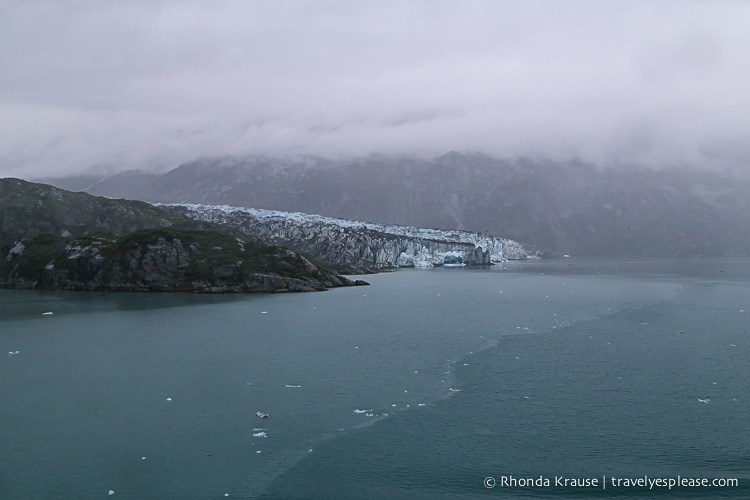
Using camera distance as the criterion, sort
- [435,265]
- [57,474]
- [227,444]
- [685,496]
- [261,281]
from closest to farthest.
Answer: [685,496], [57,474], [227,444], [261,281], [435,265]

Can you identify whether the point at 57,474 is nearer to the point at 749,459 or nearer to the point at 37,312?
the point at 749,459

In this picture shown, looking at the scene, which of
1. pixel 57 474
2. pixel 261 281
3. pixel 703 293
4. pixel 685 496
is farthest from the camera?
pixel 261 281

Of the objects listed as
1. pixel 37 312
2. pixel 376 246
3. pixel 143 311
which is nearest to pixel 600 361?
pixel 143 311

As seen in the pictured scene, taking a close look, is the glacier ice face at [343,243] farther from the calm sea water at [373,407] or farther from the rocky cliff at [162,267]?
the calm sea water at [373,407]

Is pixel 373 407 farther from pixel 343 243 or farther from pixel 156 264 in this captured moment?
pixel 343 243

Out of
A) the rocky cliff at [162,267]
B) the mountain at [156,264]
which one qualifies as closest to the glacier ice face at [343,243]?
the mountain at [156,264]

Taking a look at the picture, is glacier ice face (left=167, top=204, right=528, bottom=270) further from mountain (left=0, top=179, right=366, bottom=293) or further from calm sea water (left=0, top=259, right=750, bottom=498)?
calm sea water (left=0, top=259, right=750, bottom=498)

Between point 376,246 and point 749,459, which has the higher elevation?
point 376,246

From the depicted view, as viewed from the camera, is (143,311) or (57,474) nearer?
(57,474)
